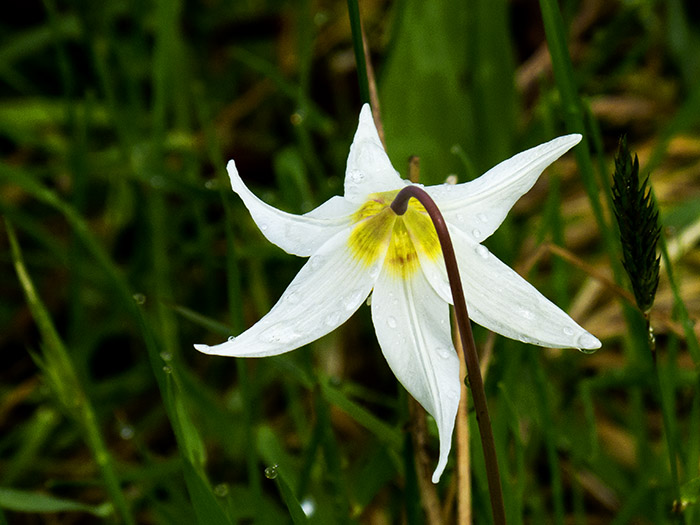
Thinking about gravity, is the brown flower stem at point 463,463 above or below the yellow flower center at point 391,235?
below

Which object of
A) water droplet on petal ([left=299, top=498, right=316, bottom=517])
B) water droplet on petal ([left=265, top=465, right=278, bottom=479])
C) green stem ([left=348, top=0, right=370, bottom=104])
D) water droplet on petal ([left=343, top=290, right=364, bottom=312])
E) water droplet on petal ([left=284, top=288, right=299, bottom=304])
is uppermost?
green stem ([left=348, top=0, right=370, bottom=104])

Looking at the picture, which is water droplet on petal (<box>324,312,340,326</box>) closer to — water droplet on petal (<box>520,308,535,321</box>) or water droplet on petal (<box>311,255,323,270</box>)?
water droplet on petal (<box>311,255,323,270</box>)

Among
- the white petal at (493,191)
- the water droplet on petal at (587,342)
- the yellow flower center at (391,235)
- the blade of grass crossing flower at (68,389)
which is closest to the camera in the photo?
the water droplet on petal at (587,342)

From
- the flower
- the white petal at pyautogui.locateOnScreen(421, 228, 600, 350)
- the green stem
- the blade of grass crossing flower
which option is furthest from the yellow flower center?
the blade of grass crossing flower

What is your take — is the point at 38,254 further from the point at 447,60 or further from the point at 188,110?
the point at 447,60

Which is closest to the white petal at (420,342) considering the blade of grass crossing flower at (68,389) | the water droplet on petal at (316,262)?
the water droplet on petal at (316,262)

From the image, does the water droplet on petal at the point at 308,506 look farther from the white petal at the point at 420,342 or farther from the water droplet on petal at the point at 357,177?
the water droplet on petal at the point at 357,177
